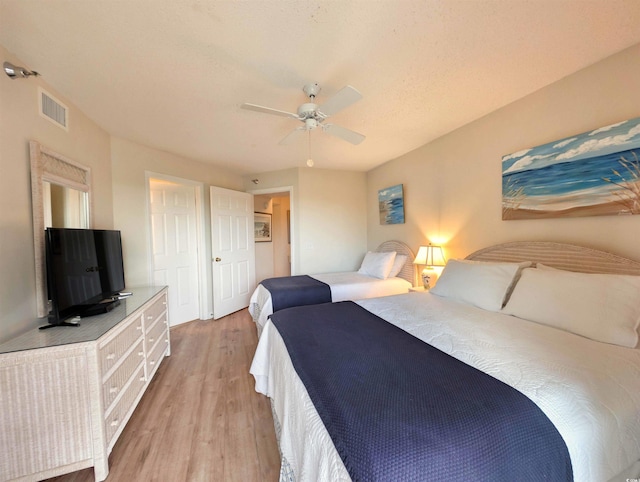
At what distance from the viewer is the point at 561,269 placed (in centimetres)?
175

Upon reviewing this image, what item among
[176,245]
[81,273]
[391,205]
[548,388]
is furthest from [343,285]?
[176,245]

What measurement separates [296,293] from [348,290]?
25.0 inches

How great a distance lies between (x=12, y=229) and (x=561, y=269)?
3.57m

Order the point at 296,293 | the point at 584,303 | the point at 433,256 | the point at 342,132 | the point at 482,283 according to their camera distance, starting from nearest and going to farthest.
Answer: the point at 584,303 → the point at 482,283 → the point at 342,132 → the point at 296,293 → the point at 433,256

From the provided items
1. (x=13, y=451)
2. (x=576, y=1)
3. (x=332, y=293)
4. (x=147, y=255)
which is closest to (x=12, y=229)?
(x=13, y=451)

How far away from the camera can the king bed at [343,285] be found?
2.60m

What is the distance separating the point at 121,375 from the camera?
62.4 inches

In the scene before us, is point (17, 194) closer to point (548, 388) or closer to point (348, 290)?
point (348, 290)

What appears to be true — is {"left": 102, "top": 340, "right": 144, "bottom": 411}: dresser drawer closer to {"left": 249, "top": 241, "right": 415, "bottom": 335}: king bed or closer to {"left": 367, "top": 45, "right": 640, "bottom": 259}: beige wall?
{"left": 249, "top": 241, "right": 415, "bottom": 335}: king bed

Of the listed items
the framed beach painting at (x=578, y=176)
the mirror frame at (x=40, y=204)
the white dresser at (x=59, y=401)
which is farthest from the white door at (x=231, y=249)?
the framed beach painting at (x=578, y=176)

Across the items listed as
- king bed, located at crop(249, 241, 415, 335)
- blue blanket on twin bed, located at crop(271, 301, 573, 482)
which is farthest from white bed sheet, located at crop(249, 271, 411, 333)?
blue blanket on twin bed, located at crop(271, 301, 573, 482)

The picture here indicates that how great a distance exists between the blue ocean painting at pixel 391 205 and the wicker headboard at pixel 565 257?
1.46m

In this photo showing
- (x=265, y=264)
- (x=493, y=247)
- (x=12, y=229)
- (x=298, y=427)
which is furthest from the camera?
(x=265, y=264)

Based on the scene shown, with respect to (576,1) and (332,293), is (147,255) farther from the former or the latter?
(576,1)
